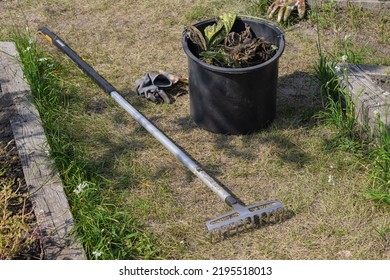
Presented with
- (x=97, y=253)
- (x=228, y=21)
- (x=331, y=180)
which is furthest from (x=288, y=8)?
(x=97, y=253)

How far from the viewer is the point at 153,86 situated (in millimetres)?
4703

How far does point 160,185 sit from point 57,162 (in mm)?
647

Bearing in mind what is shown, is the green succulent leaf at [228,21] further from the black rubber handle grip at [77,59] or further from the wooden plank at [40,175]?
the wooden plank at [40,175]

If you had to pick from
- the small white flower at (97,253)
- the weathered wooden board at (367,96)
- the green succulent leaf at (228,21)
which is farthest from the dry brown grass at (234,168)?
the green succulent leaf at (228,21)

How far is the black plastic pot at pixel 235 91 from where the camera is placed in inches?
158

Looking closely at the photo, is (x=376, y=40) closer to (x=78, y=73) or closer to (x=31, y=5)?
(x=78, y=73)

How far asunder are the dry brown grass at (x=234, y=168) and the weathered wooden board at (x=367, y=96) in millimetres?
260

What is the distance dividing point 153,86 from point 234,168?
41.3 inches

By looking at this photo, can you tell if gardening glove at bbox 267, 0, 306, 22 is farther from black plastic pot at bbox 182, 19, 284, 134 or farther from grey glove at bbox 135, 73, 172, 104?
grey glove at bbox 135, 73, 172, 104

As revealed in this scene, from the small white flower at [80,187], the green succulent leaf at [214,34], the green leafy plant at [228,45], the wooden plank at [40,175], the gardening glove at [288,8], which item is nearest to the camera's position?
the wooden plank at [40,175]

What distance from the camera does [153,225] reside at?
3.59 meters

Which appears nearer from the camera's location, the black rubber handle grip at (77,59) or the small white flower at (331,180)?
the small white flower at (331,180)

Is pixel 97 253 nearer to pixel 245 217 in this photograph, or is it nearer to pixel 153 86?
pixel 245 217

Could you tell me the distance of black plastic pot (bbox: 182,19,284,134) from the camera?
13.2ft
